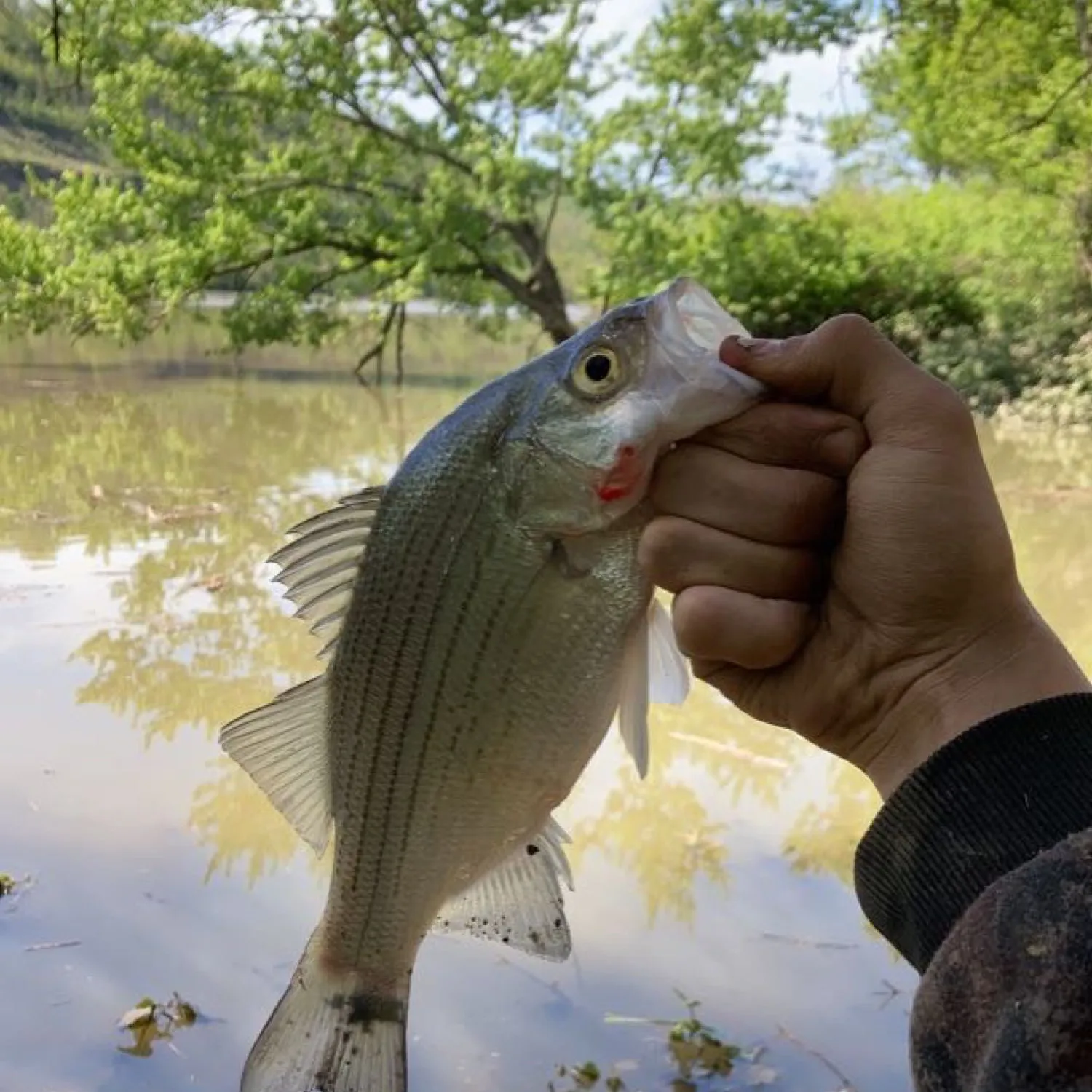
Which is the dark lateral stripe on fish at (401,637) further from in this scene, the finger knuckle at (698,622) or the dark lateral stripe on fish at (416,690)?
the finger knuckle at (698,622)

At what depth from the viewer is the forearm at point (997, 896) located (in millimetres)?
1035

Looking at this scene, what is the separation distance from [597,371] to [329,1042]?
1.02 m

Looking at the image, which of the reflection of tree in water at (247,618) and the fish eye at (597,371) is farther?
the reflection of tree in water at (247,618)

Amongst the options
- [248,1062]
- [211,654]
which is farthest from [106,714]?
[248,1062]

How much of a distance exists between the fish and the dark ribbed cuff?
A: 0.35 meters

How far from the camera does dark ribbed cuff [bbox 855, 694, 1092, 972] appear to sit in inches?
52.1

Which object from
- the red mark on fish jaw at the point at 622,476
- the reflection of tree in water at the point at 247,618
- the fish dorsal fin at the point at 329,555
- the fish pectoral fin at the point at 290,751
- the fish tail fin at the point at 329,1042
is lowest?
the reflection of tree in water at the point at 247,618

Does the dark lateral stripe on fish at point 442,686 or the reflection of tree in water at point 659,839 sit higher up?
the dark lateral stripe on fish at point 442,686

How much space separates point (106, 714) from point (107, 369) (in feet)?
56.3

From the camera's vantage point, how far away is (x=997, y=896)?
1.17m

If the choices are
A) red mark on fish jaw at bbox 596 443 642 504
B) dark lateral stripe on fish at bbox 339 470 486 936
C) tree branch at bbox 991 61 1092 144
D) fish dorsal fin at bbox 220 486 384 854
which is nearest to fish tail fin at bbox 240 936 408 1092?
dark lateral stripe on fish at bbox 339 470 486 936

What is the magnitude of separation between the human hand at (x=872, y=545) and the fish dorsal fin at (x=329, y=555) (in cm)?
41

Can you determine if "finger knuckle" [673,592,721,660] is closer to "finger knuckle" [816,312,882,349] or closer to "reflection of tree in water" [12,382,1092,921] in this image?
"finger knuckle" [816,312,882,349]

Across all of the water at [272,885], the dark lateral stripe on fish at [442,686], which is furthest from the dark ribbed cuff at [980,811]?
the water at [272,885]
